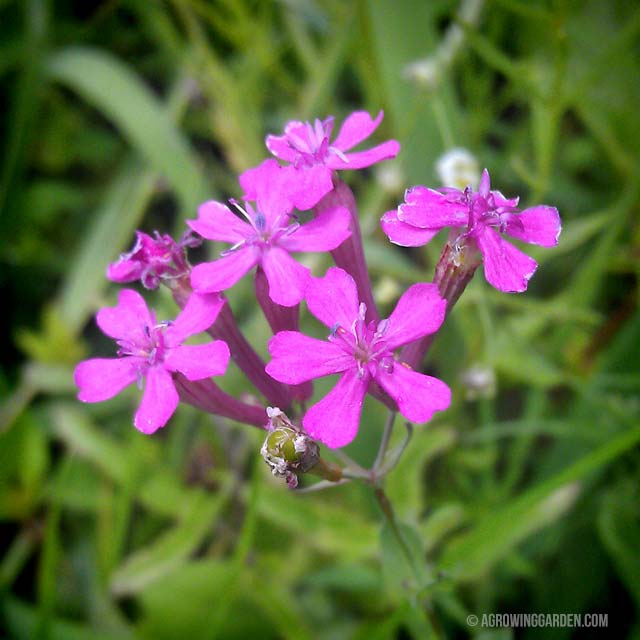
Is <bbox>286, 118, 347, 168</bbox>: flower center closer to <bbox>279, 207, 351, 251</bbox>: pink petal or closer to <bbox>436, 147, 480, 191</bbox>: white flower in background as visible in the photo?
<bbox>279, 207, 351, 251</bbox>: pink petal

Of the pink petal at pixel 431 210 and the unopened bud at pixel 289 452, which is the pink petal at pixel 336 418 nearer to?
the unopened bud at pixel 289 452

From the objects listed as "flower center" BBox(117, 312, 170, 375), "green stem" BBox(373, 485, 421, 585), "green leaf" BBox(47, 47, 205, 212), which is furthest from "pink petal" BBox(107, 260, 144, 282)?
"green leaf" BBox(47, 47, 205, 212)

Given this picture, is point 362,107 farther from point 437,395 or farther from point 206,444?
point 437,395

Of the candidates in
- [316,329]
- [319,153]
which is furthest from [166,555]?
[319,153]

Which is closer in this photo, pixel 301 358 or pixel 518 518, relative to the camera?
pixel 301 358

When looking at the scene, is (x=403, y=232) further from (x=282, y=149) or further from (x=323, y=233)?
(x=282, y=149)

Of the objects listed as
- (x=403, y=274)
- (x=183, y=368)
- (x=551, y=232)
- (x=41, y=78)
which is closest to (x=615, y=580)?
(x=403, y=274)
